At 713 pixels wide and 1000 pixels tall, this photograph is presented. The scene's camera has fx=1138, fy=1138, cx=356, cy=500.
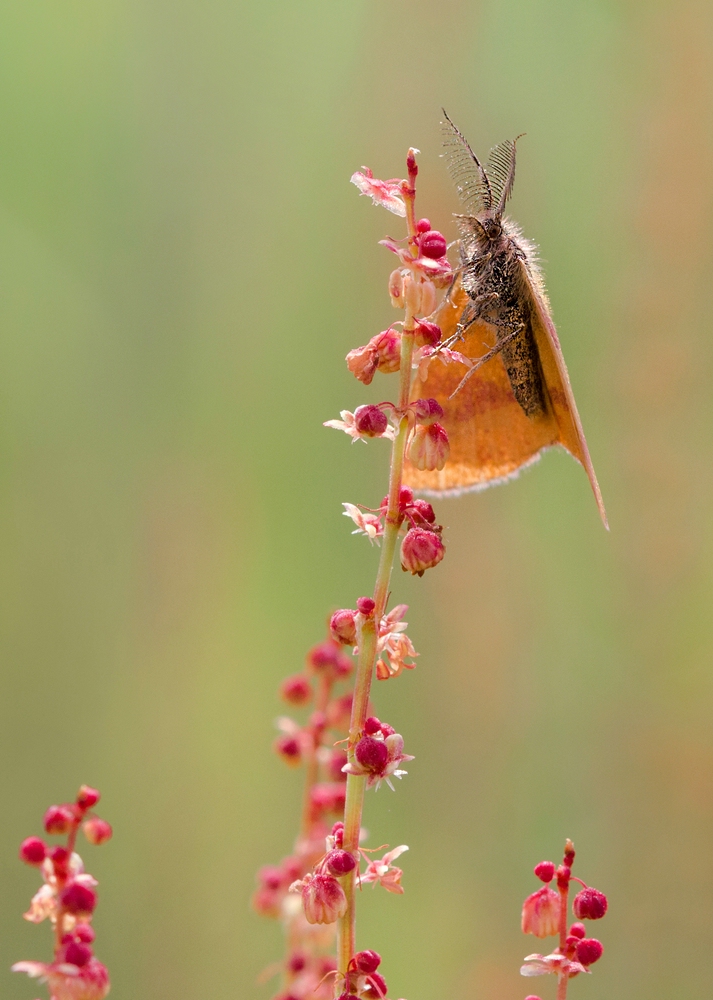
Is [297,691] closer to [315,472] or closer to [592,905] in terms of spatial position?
[592,905]

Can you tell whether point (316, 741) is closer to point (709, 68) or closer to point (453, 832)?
point (453, 832)

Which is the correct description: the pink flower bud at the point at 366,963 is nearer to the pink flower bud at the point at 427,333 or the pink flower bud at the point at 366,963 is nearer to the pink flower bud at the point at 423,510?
the pink flower bud at the point at 423,510

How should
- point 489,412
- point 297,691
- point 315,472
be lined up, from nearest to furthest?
point 297,691 < point 489,412 < point 315,472

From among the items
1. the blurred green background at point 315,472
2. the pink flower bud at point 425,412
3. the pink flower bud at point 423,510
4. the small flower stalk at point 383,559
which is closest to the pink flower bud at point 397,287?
the small flower stalk at point 383,559

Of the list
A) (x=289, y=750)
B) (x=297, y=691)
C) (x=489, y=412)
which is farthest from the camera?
(x=489, y=412)

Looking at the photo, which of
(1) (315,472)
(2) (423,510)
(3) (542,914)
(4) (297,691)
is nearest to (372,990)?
(3) (542,914)

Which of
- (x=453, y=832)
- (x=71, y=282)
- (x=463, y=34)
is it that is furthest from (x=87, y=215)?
(x=453, y=832)

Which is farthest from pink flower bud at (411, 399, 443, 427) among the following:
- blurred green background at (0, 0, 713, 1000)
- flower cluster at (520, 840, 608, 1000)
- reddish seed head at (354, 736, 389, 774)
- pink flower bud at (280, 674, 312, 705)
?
blurred green background at (0, 0, 713, 1000)
